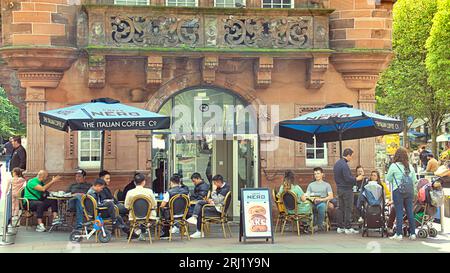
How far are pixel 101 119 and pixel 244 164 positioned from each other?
4.97 metres

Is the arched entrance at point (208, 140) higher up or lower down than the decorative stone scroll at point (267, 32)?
lower down

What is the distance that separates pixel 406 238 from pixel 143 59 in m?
7.27

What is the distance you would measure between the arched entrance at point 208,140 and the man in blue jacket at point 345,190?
119 inches

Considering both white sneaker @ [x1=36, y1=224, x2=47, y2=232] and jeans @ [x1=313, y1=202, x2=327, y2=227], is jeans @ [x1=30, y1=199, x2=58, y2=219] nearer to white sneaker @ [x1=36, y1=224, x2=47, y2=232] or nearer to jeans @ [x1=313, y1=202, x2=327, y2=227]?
white sneaker @ [x1=36, y1=224, x2=47, y2=232]

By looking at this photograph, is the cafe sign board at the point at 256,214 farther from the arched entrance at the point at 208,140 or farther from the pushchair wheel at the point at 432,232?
the arched entrance at the point at 208,140

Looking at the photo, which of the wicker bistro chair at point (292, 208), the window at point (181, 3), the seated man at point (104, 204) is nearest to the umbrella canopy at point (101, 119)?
the seated man at point (104, 204)

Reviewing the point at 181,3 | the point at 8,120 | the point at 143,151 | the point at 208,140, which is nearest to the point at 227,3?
the point at 181,3

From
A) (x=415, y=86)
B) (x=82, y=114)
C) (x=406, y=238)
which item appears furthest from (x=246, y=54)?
(x=415, y=86)

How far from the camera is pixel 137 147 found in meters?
16.9

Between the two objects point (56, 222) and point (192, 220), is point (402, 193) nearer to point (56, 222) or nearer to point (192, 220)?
point (192, 220)

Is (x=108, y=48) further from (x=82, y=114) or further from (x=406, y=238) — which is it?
(x=406, y=238)

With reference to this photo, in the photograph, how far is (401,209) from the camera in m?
14.0

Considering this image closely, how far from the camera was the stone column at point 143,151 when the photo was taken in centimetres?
1686

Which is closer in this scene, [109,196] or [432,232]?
[109,196]
